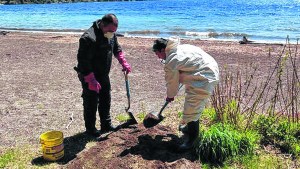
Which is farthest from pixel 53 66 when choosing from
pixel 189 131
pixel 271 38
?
pixel 271 38

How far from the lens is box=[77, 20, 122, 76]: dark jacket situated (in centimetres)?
535

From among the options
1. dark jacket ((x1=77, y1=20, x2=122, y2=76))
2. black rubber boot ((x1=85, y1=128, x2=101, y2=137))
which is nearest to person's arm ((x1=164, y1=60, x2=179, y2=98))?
dark jacket ((x1=77, y1=20, x2=122, y2=76))

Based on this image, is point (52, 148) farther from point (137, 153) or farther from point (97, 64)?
point (97, 64)

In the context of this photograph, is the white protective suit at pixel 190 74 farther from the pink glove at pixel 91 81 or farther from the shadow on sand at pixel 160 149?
the pink glove at pixel 91 81

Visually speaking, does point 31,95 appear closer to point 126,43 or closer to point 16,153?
point 16,153

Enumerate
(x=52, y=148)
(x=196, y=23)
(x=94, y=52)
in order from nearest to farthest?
(x=52, y=148) → (x=94, y=52) → (x=196, y=23)

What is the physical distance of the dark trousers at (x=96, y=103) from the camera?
19.0 feet

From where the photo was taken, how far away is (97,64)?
5.63 metres

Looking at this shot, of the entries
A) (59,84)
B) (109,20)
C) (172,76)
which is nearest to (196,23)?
(59,84)

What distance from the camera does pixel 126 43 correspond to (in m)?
18.3

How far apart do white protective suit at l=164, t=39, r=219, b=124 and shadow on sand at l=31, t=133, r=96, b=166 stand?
5.72 ft

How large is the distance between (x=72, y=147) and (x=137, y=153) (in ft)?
3.68

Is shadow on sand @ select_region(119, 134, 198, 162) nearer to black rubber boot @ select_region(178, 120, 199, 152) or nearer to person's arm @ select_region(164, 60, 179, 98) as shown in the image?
black rubber boot @ select_region(178, 120, 199, 152)

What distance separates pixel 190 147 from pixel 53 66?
8.50m
